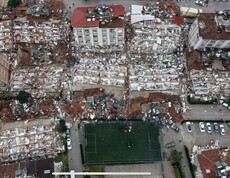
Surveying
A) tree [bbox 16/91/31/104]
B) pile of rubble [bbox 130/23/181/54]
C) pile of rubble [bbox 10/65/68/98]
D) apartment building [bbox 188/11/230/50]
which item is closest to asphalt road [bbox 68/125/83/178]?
pile of rubble [bbox 10/65/68/98]

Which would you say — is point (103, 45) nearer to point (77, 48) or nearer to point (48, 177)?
point (77, 48)

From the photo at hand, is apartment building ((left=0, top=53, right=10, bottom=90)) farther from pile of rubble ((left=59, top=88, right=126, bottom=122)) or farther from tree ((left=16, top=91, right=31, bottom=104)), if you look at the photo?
pile of rubble ((left=59, top=88, right=126, bottom=122))

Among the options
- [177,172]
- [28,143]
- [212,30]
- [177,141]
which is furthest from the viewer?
[212,30]

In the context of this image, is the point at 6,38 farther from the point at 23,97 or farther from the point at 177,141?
the point at 177,141

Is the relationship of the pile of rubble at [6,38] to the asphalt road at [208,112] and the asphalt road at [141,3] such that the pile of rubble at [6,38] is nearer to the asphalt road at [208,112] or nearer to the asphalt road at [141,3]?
the asphalt road at [141,3]

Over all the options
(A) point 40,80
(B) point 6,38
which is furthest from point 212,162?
(B) point 6,38
